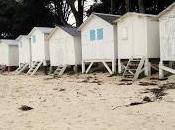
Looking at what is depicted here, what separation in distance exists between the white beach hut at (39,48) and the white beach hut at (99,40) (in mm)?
5187

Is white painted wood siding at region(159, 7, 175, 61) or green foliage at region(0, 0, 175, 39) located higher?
green foliage at region(0, 0, 175, 39)

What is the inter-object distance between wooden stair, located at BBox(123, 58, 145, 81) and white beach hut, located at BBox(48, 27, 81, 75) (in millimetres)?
6459

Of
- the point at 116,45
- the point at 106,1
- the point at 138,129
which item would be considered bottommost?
the point at 138,129

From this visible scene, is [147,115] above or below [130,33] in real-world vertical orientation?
below

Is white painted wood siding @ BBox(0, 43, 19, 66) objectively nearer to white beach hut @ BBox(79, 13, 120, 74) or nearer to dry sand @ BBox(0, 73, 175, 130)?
white beach hut @ BBox(79, 13, 120, 74)

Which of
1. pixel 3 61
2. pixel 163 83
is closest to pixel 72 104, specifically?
pixel 163 83

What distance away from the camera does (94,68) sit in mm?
31062

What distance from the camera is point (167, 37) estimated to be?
74.0 ft

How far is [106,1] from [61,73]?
600 inches

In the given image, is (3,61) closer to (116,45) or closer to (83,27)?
(83,27)

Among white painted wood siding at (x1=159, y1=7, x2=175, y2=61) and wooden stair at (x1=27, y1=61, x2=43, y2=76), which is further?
wooden stair at (x1=27, y1=61, x2=43, y2=76)

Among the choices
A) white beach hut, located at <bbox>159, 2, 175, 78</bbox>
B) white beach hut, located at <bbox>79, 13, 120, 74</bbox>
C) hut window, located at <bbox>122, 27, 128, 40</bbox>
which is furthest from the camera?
white beach hut, located at <bbox>79, 13, 120, 74</bbox>

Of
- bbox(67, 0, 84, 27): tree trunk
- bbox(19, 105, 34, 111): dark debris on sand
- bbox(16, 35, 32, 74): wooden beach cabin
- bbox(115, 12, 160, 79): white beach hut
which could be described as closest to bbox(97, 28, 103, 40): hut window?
bbox(115, 12, 160, 79): white beach hut

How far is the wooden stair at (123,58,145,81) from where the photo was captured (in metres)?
23.4
